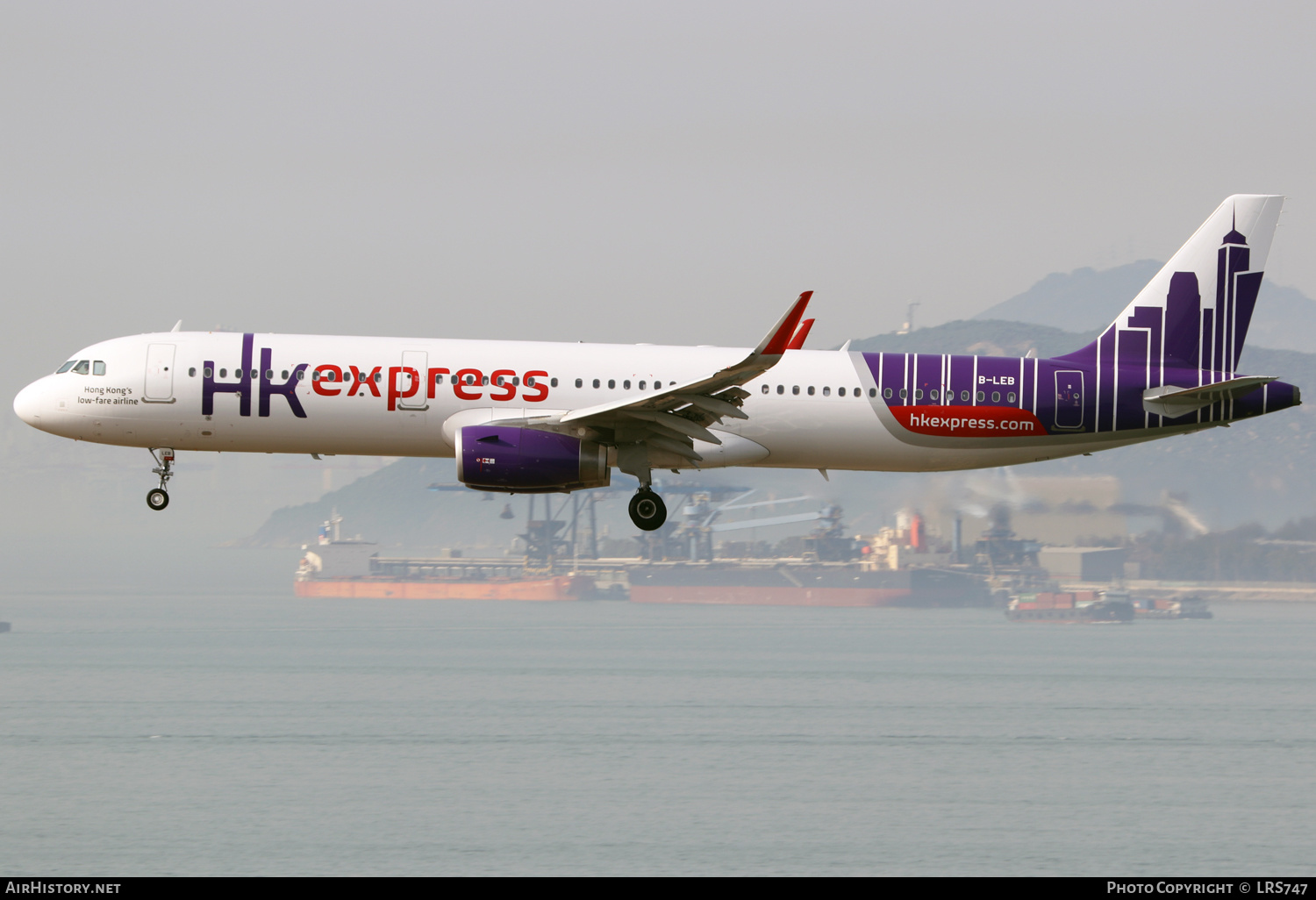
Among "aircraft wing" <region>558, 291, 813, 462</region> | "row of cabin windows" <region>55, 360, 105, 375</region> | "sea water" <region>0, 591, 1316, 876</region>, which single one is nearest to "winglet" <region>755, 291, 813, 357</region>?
"aircraft wing" <region>558, 291, 813, 462</region>

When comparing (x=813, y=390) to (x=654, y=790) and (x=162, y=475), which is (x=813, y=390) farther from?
(x=654, y=790)

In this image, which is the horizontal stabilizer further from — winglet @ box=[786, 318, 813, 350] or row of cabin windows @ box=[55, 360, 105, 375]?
row of cabin windows @ box=[55, 360, 105, 375]

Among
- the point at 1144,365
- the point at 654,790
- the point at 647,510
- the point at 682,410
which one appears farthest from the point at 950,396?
the point at 654,790

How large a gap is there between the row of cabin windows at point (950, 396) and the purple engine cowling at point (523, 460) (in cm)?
757

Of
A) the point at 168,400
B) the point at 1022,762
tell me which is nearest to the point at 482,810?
the point at 1022,762

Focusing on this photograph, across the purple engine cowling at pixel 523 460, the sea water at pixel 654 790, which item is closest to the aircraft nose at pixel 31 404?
the purple engine cowling at pixel 523 460

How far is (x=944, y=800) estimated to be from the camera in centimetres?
14562

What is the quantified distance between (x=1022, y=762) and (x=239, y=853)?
92.6 m

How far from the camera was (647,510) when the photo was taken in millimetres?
32062

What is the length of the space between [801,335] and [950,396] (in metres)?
5.53

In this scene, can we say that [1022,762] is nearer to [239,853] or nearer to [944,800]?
[944,800]

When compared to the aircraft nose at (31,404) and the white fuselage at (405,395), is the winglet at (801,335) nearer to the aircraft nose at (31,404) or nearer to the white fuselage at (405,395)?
the white fuselage at (405,395)

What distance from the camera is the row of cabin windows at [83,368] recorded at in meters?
32.9

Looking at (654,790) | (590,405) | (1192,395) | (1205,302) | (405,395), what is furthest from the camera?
(654,790)
